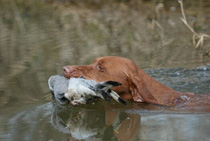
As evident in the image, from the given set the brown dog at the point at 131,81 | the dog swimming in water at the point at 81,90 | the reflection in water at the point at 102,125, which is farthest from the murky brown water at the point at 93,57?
the dog swimming in water at the point at 81,90

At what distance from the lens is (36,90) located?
7.75 m

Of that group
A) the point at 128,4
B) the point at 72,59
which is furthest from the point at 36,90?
the point at 128,4

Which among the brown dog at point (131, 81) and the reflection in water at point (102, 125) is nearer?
the reflection in water at point (102, 125)

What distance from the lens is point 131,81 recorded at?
6840 millimetres

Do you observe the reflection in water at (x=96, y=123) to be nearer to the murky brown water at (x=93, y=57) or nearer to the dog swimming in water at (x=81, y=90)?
the murky brown water at (x=93, y=57)

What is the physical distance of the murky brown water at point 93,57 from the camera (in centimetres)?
589

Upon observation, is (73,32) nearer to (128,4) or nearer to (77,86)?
(128,4)

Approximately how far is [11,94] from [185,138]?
312 cm

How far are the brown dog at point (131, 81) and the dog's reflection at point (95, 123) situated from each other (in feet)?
1.06

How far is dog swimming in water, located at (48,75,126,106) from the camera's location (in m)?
5.91

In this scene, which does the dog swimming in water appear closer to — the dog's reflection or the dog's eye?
the dog's reflection

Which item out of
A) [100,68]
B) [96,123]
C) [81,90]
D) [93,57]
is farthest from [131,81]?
[93,57]

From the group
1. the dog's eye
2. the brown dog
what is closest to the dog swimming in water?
the brown dog

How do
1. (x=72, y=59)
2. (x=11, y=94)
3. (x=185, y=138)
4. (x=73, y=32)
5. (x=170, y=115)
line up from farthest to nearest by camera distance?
(x=73, y=32) < (x=72, y=59) < (x=11, y=94) < (x=170, y=115) < (x=185, y=138)
